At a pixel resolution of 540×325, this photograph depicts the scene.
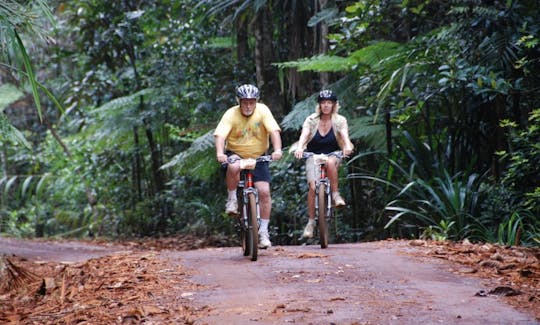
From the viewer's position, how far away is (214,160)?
13.3m

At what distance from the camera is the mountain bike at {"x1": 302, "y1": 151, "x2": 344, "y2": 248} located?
29.5 feet

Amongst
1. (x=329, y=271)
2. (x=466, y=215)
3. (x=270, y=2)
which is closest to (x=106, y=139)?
(x=270, y=2)

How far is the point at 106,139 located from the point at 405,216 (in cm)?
861

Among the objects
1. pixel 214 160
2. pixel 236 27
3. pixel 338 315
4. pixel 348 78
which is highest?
pixel 236 27

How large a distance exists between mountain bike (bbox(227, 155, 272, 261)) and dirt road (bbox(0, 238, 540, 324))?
0.65 ft

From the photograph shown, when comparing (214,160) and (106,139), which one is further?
(106,139)

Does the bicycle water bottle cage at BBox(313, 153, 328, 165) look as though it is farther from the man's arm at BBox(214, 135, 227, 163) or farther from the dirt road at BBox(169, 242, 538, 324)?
the man's arm at BBox(214, 135, 227, 163)

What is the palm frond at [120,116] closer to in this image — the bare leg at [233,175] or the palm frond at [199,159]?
the palm frond at [199,159]

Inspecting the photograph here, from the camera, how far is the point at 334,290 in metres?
5.87

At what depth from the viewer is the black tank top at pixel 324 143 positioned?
366 inches

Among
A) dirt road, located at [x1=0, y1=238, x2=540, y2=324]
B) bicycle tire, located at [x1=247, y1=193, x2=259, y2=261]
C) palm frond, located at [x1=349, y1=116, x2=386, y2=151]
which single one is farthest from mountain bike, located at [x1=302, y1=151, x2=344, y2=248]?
palm frond, located at [x1=349, y1=116, x2=386, y2=151]

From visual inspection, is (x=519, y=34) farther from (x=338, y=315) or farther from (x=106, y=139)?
(x=106, y=139)

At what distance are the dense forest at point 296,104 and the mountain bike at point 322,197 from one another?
2.86 ft

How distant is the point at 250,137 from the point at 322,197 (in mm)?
1278
